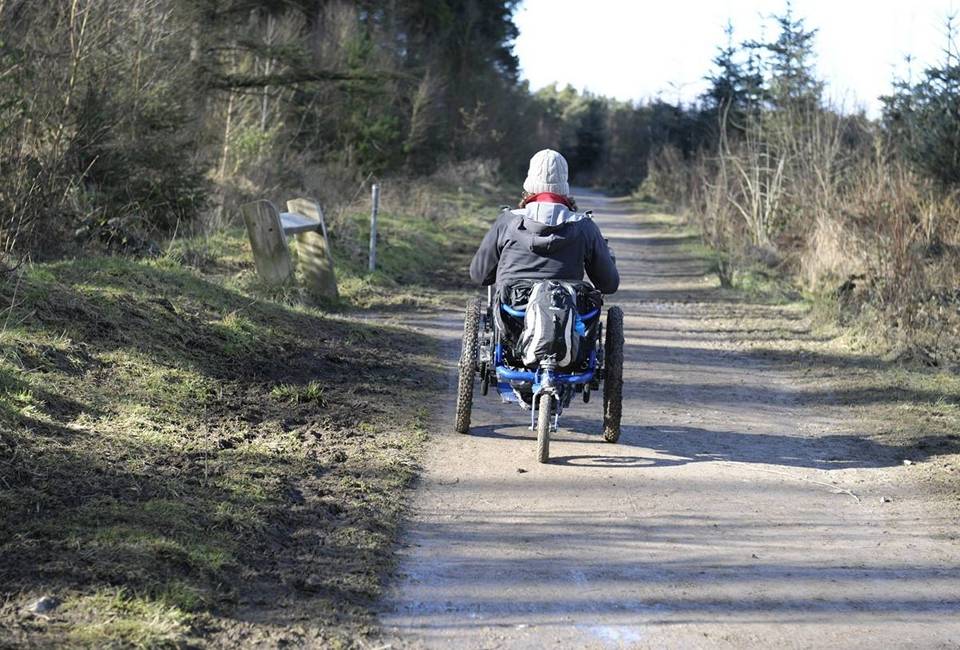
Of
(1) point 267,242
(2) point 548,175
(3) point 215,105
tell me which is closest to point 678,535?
(2) point 548,175

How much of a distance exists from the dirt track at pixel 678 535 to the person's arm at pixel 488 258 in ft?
3.77

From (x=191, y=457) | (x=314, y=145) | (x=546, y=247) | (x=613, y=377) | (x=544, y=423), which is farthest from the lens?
(x=314, y=145)

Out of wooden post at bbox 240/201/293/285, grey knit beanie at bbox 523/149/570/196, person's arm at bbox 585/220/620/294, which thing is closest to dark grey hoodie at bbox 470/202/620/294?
person's arm at bbox 585/220/620/294

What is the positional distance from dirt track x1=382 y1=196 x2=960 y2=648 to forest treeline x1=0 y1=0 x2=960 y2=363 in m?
4.33

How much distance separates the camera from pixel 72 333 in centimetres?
821

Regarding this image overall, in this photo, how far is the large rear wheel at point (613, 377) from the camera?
769cm

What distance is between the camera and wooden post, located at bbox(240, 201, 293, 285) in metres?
12.8

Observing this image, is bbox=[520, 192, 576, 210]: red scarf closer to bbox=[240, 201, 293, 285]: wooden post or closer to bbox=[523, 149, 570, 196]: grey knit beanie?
bbox=[523, 149, 570, 196]: grey knit beanie

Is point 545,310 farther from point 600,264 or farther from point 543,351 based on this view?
point 600,264

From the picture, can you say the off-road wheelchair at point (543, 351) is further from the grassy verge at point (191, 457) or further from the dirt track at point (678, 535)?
the grassy verge at point (191, 457)

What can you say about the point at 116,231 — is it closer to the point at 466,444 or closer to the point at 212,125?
the point at 466,444

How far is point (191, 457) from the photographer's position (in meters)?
6.56

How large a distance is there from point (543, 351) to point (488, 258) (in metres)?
0.98

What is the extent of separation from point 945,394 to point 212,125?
16757 mm
